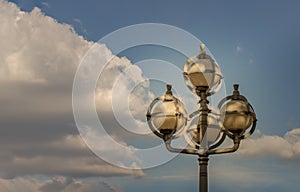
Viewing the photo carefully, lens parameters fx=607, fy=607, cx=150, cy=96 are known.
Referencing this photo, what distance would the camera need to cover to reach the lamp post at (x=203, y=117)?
12.9m

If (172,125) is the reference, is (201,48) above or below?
above

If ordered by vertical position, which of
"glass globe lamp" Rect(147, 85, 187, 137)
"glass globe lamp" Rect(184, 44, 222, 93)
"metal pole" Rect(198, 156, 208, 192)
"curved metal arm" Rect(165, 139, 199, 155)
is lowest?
"metal pole" Rect(198, 156, 208, 192)

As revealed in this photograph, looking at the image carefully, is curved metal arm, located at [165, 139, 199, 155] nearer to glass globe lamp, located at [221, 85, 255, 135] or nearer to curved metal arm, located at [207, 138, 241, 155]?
curved metal arm, located at [207, 138, 241, 155]

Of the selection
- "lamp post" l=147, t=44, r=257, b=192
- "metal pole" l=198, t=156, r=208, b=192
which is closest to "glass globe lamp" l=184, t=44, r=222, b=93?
"lamp post" l=147, t=44, r=257, b=192

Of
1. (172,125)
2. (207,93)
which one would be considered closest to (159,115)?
(172,125)

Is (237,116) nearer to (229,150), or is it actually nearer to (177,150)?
(229,150)

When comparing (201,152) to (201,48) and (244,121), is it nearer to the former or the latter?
(244,121)

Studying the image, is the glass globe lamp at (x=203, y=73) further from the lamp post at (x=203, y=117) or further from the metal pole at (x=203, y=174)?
the metal pole at (x=203, y=174)

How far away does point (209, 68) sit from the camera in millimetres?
13352

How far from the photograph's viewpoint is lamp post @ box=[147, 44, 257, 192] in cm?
1286

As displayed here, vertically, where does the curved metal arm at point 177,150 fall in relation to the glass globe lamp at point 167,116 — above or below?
below

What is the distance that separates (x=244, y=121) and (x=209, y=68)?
143 centimetres

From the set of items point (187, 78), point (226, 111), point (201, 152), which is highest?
point (187, 78)

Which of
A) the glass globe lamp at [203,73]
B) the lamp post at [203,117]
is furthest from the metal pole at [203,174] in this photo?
the glass globe lamp at [203,73]
